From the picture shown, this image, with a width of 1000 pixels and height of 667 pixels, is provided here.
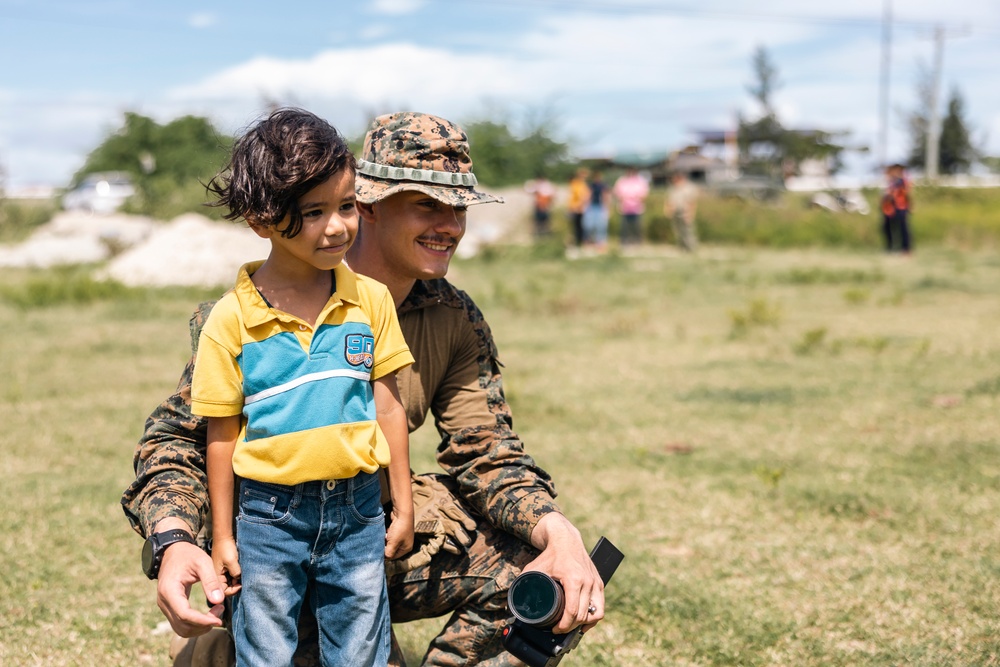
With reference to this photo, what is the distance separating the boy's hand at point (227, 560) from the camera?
7.72 ft

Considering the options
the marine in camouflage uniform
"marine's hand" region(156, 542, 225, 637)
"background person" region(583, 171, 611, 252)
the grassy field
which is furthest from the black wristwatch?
"background person" region(583, 171, 611, 252)

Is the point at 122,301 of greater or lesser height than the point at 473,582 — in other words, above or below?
below

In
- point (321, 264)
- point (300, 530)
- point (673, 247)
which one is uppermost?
point (321, 264)

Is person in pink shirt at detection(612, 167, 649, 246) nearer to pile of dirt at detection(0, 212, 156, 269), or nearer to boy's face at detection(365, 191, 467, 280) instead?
pile of dirt at detection(0, 212, 156, 269)

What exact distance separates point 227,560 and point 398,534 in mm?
377

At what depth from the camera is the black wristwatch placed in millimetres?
2256

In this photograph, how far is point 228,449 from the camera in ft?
7.61

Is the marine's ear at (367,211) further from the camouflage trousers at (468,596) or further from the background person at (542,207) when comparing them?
the background person at (542,207)

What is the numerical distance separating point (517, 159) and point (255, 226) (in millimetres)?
35571

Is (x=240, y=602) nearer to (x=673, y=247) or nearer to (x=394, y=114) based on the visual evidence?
(x=394, y=114)

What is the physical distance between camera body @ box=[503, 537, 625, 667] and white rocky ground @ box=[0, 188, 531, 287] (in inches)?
483

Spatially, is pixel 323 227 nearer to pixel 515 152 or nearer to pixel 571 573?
pixel 571 573

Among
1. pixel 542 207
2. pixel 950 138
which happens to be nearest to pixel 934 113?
pixel 950 138

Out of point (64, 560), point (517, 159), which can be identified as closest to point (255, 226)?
point (64, 560)
